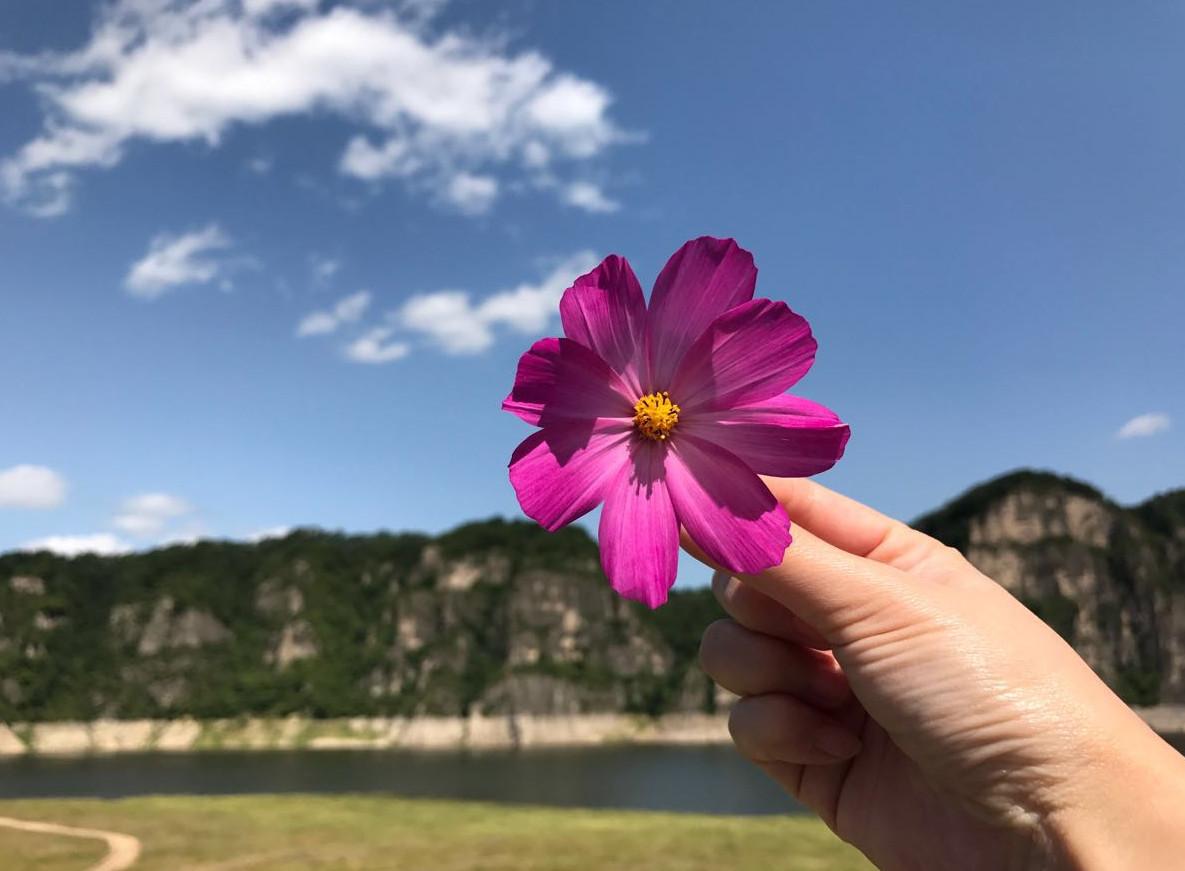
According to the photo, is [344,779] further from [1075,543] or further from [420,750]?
[1075,543]

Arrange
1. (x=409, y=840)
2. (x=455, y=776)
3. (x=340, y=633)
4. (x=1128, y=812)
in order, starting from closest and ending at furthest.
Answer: (x=1128, y=812)
(x=409, y=840)
(x=455, y=776)
(x=340, y=633)

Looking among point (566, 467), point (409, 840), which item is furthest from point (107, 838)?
point (566, 467)

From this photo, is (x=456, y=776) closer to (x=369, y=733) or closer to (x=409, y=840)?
(x=409, y=840)

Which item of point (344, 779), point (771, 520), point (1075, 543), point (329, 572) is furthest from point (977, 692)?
point (329, 572)

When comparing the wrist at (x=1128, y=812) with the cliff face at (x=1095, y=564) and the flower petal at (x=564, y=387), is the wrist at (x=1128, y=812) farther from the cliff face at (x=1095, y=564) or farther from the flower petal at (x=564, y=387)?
the cliff face at (x=1095, y=564)

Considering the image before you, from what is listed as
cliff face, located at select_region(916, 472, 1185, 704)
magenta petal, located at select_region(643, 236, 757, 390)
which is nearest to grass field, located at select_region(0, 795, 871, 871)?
magenta petal, located at select_region(643, 236, 757, 390)

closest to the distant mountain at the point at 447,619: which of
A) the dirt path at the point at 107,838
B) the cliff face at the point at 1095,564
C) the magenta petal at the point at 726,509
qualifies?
the cliff face at the point at 1095,564
